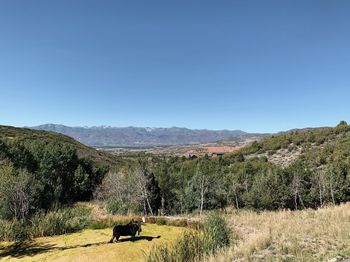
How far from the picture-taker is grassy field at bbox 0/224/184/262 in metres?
7.44

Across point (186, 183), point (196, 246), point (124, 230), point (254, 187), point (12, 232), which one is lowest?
point (186, 183)

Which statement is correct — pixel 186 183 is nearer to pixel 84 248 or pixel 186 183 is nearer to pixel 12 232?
pixel 12 232

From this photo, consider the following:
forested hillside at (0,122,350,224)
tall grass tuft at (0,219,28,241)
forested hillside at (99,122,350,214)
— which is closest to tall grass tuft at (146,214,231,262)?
tall grass tuft at (0,219,28,241)

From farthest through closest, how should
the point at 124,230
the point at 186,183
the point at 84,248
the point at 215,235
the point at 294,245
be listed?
1. the point at 186,183
2. the point at 124,230
3. the point at 215,235
4. the point at 84,248
5. the point at 294,245

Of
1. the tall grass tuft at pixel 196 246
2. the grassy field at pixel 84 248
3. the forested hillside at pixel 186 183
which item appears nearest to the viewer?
the tall grass tuft at pixel 196 246

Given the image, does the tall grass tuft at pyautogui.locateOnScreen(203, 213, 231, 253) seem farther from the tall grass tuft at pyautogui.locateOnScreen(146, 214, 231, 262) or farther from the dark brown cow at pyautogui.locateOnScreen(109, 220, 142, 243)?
the dark brown cow at pyautogui.locateOnScreen(109, 220, 142, 243)

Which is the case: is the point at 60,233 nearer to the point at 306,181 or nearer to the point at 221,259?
the point at 221,259

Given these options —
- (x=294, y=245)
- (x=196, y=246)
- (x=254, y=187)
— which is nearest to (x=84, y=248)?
(x=196, y=246)

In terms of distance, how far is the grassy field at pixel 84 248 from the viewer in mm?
7441

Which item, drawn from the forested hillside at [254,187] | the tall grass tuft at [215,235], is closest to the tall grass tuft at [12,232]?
the tall grass tuft at [215,235]

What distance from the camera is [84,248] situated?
8.14 metres

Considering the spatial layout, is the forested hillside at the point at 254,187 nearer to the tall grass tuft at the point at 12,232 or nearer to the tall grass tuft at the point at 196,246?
the tall grass tuft at the point at 12,232

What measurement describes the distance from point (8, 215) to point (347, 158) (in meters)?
37.2

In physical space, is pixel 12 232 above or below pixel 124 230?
below
